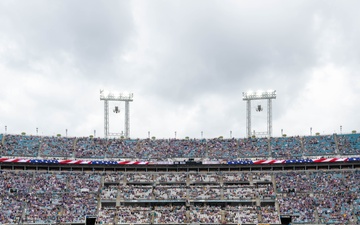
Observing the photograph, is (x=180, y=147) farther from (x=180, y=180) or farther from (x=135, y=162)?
(x=180, y=180)

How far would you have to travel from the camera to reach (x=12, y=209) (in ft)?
290

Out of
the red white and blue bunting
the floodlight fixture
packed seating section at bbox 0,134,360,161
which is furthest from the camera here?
the floodlight fixture

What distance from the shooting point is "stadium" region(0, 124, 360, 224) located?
290 feet

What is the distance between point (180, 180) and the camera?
103188 mm

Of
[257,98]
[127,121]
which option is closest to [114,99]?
[127,121]

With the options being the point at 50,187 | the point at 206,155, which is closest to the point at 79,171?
the point at 50,187

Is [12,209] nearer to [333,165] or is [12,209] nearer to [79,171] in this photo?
[79,171]

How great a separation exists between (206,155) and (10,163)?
43.2m

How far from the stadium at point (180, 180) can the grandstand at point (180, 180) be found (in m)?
0.20

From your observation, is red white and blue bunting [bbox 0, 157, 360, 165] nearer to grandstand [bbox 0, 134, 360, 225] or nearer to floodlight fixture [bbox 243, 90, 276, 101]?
grandstand [bbox 0, 134, 360, 225]

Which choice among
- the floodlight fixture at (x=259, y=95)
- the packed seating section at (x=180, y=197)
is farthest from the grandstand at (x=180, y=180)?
the floodlight fixture at (x=259, y=95)

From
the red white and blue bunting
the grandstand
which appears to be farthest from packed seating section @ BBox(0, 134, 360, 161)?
the red white and blue bunting

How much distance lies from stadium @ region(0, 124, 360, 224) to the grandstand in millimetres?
200

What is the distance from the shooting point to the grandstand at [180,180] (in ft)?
290
